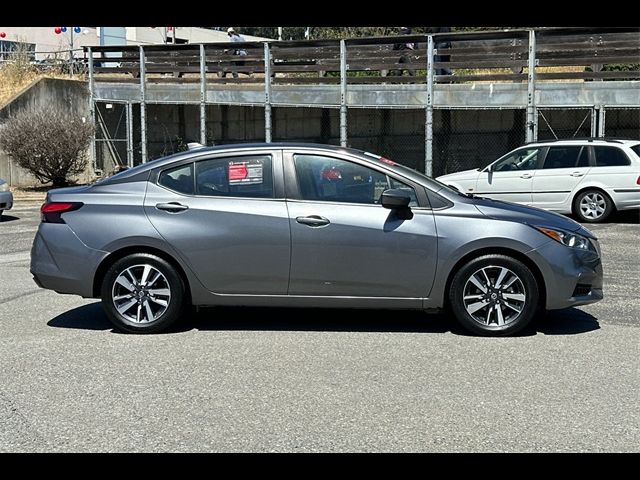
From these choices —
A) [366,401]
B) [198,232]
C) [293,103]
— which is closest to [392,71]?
[293,103]

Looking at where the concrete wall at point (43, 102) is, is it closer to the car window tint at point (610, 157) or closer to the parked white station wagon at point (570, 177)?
the parked white station wagon at point (570, 177)

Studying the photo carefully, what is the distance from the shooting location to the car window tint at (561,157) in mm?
13992

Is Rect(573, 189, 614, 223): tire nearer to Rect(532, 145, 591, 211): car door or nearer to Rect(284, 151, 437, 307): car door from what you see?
Rect(532, 145, 591, 211): car door

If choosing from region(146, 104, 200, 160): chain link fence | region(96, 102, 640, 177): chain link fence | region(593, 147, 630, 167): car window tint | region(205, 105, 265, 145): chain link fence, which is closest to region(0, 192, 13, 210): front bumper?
region(96, 102, 640, 177): chain link fence

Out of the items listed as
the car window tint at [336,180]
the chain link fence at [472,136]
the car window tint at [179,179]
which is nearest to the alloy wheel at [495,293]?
the car window tint at [336,180]

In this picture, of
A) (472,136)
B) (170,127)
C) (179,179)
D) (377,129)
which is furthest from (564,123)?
(179,179)

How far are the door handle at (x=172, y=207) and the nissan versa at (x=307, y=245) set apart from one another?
12mm

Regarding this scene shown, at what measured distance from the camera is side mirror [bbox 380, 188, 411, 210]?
6.25 metres

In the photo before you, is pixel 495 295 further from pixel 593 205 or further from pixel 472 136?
pixel 472 136

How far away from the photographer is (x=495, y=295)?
6.27 meters
